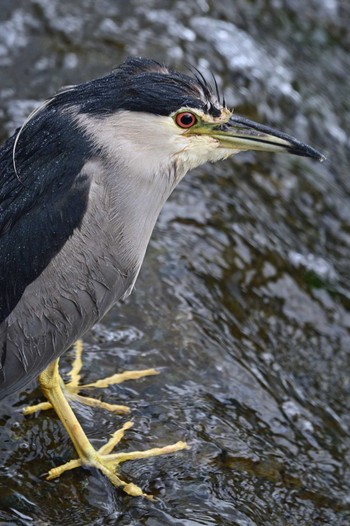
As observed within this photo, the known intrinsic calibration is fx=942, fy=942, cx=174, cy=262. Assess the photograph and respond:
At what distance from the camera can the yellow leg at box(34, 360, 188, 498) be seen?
12.1 ft

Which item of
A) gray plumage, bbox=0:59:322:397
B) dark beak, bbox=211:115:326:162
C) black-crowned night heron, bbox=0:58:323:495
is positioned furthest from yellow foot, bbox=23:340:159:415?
dark beak, bbox=211:115:326:162

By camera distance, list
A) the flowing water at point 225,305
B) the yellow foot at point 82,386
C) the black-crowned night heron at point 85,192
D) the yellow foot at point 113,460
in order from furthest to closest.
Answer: the yellow foot at point 82,386
the flowing water at point 225,305
the yellow foot at point 113,460
the black-crowned night heron at point 85,192

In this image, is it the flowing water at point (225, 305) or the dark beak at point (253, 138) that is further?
the flowing water at point (225, 305)

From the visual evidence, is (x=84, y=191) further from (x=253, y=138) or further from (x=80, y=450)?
(x=80, y=450)

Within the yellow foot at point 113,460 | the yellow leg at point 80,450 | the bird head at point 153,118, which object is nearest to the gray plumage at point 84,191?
the bird head at point 153,118

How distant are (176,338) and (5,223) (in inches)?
50.8

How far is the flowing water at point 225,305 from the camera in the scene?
3.80 m

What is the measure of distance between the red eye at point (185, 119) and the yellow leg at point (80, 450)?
1064 mm

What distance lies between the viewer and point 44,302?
354cm

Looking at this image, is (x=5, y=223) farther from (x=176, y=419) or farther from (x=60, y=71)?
(x=60, y=71)

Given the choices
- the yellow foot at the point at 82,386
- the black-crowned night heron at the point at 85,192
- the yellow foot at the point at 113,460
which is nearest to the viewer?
the black-crowned night heron at the point at 85,192

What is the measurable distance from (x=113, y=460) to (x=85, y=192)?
1.10m

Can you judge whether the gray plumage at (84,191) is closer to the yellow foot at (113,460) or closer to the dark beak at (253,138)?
the dark beak at (253,138)

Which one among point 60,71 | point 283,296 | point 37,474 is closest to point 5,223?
point 37,474
